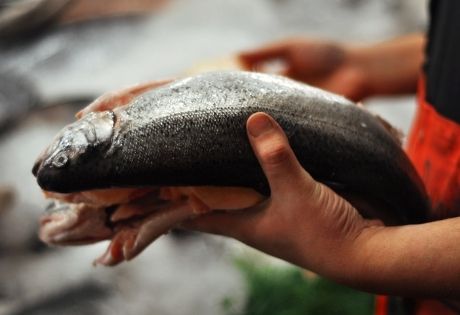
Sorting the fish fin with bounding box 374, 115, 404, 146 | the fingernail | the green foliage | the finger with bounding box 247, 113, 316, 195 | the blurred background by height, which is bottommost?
the green foliage

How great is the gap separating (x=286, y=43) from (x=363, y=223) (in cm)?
126

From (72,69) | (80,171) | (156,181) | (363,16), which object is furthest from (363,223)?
(363,16)

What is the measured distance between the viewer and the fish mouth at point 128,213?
1029 millimetres

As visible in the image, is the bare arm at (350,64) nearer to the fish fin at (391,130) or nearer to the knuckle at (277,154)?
the fish fin at (391,130)

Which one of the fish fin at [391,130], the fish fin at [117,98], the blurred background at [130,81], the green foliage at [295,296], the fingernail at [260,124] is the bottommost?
the green foliage at [295,296]

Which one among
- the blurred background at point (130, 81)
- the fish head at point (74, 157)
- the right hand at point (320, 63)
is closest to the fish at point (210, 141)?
the fish head at point (74, 157)

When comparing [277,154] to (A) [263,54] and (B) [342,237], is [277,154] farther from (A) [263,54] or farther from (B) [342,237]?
(A) [263,54]

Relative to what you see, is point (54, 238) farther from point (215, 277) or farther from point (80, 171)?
point (215, 277)

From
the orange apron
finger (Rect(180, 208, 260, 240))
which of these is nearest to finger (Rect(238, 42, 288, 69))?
the orange apron

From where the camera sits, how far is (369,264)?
94 cm

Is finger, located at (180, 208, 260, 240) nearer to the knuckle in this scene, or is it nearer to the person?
the person

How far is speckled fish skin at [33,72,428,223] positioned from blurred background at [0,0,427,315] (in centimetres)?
91

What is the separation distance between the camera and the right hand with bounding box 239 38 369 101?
208cm

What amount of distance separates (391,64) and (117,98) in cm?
132
